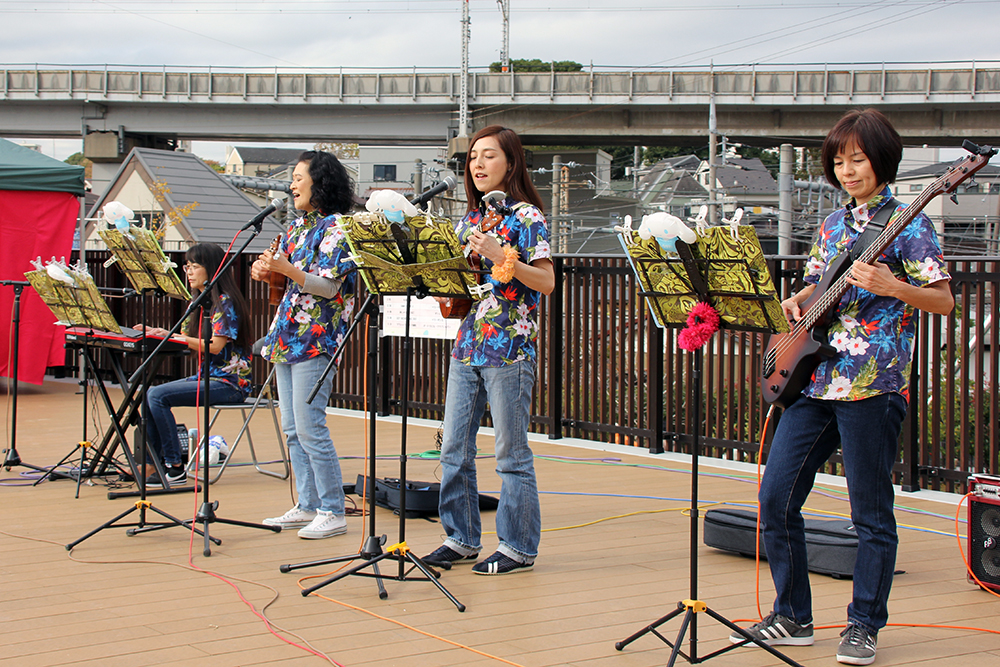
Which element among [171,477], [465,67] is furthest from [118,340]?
[465,67]

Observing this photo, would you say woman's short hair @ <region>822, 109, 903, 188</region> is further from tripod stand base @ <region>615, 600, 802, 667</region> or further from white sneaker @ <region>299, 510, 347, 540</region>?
white sneaker @ <region>299, 510, 347, 540</region>

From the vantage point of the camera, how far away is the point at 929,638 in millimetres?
3352

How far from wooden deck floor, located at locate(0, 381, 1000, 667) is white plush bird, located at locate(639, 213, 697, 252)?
143 cm

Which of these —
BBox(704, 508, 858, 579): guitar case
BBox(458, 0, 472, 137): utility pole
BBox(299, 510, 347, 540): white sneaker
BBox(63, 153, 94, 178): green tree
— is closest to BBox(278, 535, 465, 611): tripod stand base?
BBox(299, 510, 347, 540): white sneaker

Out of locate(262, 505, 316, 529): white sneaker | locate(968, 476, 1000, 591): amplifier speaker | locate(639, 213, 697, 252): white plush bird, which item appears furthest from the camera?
locate(262, 505, 316, 529): white sneaker

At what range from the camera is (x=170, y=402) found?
6.04m

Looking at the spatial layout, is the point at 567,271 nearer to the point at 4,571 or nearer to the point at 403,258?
the point at 403,258

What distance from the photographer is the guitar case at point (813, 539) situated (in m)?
4.11

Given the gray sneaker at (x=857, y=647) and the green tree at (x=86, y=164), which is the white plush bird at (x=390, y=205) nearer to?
the gray sneaker at (x=857, y=647)

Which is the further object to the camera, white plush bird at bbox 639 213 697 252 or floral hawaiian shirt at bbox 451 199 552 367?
floral hawaiian shirt at bbox 451 199 552 367

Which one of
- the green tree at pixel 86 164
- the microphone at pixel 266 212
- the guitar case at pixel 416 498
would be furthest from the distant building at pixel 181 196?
the microphone at pixel 266 212

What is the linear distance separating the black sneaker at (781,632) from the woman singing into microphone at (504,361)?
121 centimetres

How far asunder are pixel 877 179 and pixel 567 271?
477 centimetres

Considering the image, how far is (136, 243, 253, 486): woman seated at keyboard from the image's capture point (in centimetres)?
580
